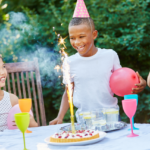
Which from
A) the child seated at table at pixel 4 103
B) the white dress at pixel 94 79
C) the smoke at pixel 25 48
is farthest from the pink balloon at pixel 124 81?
the smoke at pixel 25 48

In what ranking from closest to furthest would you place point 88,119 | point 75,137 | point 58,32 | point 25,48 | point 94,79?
point 75,137, point 88,119, point 94,79, point 58,32, point 25,48

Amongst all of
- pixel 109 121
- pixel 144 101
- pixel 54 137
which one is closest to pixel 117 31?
pixel 144 101

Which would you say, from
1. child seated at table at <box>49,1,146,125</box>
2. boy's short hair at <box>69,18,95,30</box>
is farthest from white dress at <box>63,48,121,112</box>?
boy's short hair at <box>69,18,95,30</box>

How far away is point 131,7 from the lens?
116 inches

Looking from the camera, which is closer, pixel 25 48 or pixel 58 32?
pixel 58 32

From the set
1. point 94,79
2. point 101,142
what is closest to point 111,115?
point 101,142

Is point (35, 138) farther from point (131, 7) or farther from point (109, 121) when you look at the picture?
point (131, 7)

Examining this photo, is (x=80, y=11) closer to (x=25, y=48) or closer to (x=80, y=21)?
(x=80, y=21)

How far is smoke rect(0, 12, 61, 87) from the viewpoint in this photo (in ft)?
10.7

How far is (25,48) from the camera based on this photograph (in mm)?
3406

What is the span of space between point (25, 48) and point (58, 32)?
51 cm

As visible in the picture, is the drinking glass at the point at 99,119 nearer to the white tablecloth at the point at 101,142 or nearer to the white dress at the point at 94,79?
the white tablecloth at the point at 101,142

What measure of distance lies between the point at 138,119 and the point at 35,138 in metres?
2.25

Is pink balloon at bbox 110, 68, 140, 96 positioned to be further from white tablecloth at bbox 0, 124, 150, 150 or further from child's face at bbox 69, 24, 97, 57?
white tablecloth at bbox 0, 124, 150, 150
